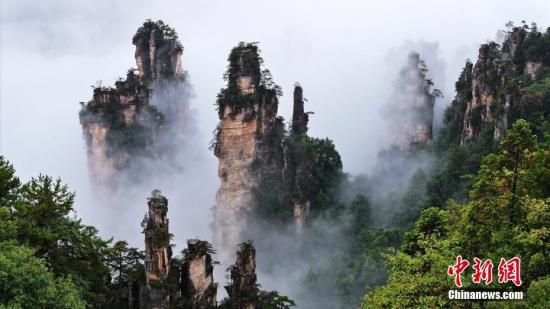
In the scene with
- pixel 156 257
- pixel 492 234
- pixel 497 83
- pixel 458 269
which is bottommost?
pixel 458 269

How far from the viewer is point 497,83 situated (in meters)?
52.5

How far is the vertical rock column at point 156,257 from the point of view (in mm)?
36281

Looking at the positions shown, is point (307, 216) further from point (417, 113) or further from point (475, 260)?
point (475, 260)

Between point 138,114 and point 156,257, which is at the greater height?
point 138,114

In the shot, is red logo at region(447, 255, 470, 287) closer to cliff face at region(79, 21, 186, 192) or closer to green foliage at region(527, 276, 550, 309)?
green foliage at region(527, 276, 550, 309)

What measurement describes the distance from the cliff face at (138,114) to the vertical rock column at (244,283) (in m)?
46.6

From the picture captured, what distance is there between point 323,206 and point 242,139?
1071 cm

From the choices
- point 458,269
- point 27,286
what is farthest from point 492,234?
point 27,286

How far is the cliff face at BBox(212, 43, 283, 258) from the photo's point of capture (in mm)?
62500

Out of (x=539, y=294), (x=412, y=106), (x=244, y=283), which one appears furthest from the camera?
(x=412, y=106)

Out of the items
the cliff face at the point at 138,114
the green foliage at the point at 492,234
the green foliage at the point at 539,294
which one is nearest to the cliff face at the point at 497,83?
the green foliage at the point at 492,234

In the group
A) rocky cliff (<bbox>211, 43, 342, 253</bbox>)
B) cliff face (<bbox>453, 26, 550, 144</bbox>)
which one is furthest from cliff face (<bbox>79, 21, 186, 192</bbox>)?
cliff face (<bbox>453, 26, 550, 144</bbox>)

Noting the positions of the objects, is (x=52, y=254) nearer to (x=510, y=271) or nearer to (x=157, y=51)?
(x=510, y=271)

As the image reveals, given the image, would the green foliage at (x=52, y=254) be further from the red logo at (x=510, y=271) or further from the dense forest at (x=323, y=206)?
the red logo at (x=510, y=271)
